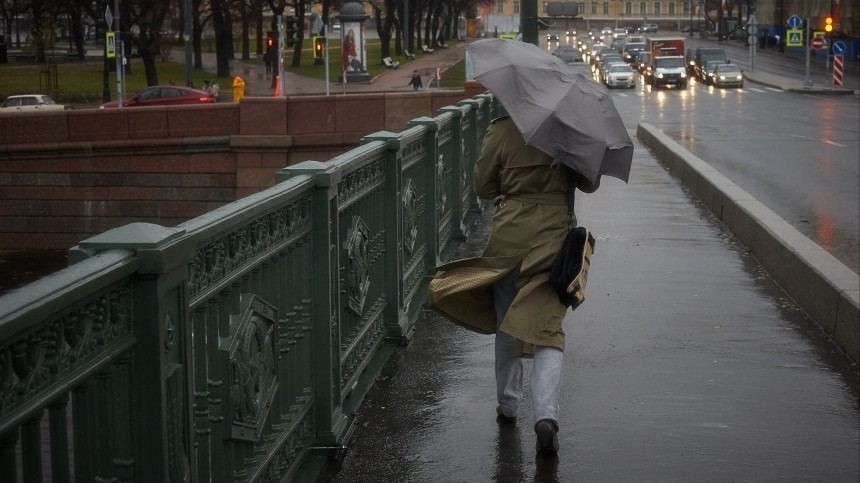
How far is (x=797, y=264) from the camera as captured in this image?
28.2ft

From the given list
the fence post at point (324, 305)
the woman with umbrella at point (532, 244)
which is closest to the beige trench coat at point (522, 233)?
the woman with umbrella at point (532, 244)

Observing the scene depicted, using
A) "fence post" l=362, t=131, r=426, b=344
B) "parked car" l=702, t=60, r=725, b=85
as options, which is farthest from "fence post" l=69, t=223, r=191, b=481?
"parked car" l=702, t=60, r=725, b=85

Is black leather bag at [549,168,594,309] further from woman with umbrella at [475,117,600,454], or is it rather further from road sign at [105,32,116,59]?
road sign at [105,32,116,59]

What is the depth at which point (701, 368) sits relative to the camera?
674 cm

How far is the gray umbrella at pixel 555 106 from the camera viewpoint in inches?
200

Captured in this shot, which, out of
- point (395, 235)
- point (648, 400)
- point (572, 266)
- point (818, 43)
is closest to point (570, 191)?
point (572, 266)

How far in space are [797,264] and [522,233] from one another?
157 inches

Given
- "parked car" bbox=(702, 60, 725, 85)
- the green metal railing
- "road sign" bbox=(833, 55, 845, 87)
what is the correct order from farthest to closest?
"parked car" bbox=(702, 60, 725, 85), "road sign" bbox=(833, 55, 845, 87), the green metal railing

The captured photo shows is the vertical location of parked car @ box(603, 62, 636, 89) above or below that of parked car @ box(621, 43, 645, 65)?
below

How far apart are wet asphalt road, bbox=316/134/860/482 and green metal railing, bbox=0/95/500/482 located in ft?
1.05

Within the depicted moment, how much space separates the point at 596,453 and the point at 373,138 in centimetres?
247

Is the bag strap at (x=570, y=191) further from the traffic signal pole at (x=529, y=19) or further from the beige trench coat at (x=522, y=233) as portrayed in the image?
the traffic signal pole at (x=529, y=19)

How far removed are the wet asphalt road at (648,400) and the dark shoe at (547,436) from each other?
0.20 feet

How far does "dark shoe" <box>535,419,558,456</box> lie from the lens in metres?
5.11
